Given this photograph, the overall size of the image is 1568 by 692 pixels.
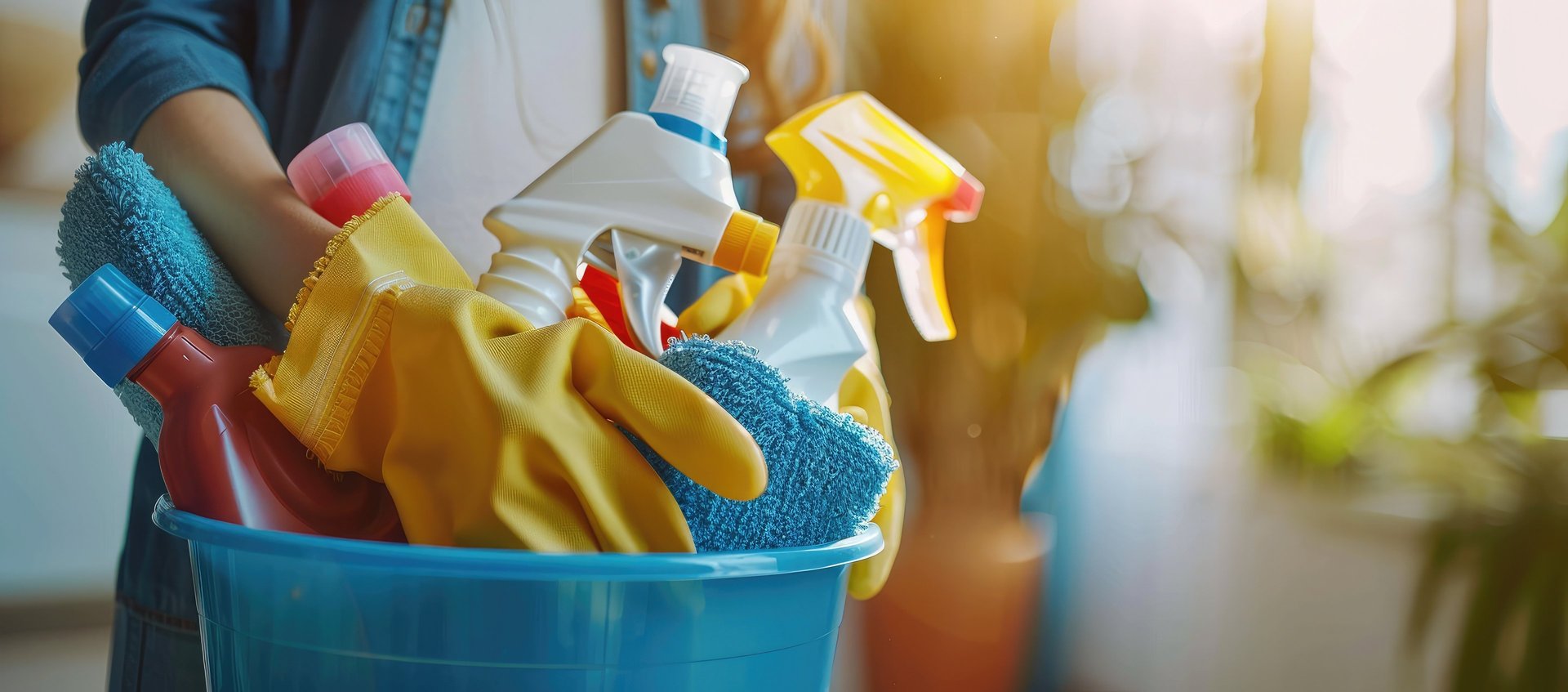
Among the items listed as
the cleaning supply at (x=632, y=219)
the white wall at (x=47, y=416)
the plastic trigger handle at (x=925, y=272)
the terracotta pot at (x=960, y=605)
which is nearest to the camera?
the cleaning supply at (x=632, y=219)

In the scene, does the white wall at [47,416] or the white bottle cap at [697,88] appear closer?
the white bottle cap at [697,88]

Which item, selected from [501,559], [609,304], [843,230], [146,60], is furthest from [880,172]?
[146,60]

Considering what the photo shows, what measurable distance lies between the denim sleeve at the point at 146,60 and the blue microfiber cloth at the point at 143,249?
122mm

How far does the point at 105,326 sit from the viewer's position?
289 mm

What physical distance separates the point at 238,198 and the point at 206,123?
7 centimetres

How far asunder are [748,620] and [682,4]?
528 millimetres

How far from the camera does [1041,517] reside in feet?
3.11

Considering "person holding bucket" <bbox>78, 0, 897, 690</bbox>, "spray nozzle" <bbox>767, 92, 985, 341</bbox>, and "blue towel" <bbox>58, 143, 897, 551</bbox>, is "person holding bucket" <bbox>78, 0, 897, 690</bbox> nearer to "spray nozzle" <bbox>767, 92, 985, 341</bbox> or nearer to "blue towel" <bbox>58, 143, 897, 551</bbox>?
"blue towel" <bbox>58, 143, 897, 551</bbox>

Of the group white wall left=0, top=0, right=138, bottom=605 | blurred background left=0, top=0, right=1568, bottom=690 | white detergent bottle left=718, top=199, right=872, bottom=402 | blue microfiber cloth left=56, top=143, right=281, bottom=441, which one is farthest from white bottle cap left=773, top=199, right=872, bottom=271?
white wall left=0, top=0, right=138, bottom=605

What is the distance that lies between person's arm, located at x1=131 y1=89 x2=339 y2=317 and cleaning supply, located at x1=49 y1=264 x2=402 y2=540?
0.17 feet

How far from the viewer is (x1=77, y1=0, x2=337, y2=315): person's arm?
0.36m

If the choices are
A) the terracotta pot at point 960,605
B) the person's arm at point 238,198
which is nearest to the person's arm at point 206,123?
the person's arm at point 238,198

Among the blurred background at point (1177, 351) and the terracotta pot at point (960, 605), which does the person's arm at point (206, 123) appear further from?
the terracotta pot at point (960, 605)

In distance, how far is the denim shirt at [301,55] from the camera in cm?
48
